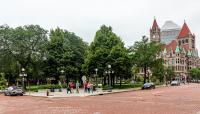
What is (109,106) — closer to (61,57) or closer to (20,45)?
(20,45)

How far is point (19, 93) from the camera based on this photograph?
5022cm

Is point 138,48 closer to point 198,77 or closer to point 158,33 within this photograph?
point 198,77

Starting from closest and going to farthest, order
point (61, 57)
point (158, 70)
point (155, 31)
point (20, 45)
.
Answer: point (20, 45)
point (61, 57)
point (158, 70)
point (155, 31)

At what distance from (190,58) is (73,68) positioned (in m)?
101

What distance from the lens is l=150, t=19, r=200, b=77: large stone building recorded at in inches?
6058

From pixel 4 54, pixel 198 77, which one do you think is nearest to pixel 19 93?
pixel 4 54

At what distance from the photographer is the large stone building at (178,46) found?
153875mm

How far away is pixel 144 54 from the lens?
83.7m

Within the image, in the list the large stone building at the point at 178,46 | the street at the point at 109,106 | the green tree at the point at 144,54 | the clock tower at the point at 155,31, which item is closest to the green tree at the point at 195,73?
the large stone building at the point at 178,46

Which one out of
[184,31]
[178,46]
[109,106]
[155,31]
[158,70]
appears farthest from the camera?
[155,31]

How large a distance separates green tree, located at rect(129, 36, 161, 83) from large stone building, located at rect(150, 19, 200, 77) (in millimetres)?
57914

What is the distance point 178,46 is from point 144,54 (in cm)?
7983

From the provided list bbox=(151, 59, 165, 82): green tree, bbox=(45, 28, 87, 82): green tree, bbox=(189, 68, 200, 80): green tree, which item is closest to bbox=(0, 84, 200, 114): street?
bbox=(45, 28, 87, 82): green tree

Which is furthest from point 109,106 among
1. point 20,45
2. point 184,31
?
point 184,31
